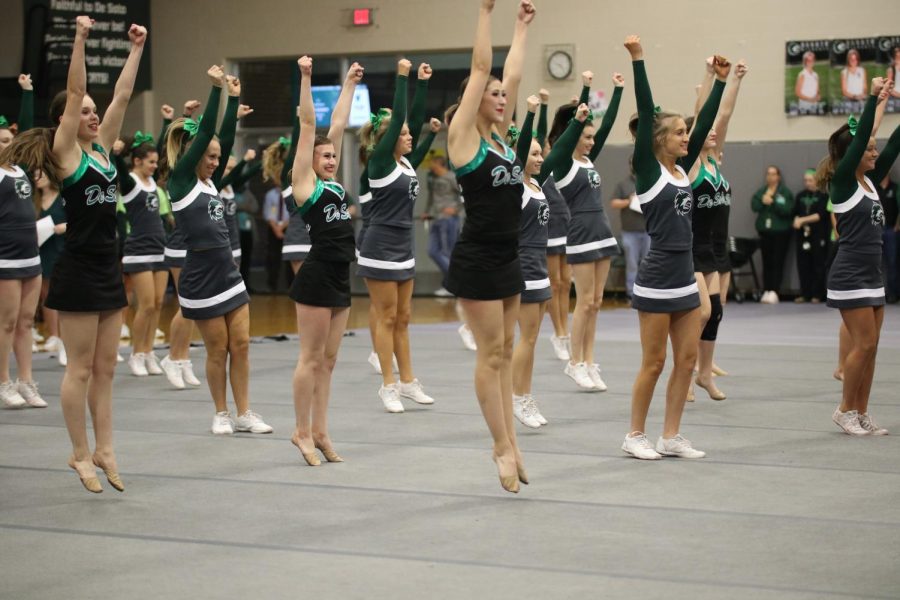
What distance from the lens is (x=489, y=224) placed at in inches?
204

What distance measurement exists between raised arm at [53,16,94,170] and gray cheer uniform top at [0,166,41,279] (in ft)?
8.48

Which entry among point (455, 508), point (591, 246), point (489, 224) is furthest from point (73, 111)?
point (591, 246)

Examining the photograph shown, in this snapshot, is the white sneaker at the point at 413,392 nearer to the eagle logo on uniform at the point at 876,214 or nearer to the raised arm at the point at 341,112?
the raised arm at the point at 341,112

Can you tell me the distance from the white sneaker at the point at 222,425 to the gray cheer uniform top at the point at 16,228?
179 centimetres

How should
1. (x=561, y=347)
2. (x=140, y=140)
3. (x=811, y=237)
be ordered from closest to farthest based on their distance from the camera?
(x=140, y=140), (x=561, y=347), (x=811, y=237)

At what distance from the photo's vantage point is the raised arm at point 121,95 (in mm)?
5645

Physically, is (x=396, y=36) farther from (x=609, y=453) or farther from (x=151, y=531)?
(x=151, y=531)

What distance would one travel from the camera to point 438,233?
17.9m

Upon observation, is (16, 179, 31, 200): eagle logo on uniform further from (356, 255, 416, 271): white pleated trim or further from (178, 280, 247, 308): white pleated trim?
(356, 255, 416, 271): white pleated trim

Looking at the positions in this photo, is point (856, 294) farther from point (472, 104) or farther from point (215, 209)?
point (215, 209)

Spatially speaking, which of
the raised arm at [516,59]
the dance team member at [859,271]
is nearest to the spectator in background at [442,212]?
the dance team member at [859,271]

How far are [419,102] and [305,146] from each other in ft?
5.89

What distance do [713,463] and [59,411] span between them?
4244mm

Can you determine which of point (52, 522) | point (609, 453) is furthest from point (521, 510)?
point (52, 522)
